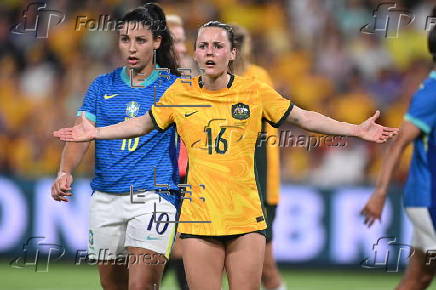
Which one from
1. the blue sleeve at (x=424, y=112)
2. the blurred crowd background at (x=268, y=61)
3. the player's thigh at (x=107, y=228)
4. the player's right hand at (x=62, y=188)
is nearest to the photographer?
the blue sleeve at (x=424, y=112)

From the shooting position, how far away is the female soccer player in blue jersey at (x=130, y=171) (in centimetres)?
631

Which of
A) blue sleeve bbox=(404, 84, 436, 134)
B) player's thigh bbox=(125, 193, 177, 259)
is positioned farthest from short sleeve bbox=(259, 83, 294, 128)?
player's thigh bbox=(125, 193, 177, 259)

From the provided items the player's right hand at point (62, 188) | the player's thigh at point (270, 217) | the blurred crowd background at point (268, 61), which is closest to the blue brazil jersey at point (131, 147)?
the player's right hand at point (62, 188)

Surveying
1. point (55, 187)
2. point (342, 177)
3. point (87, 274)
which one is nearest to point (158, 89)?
point (55, 187)

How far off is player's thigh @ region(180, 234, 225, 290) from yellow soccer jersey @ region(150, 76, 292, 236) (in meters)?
0.07

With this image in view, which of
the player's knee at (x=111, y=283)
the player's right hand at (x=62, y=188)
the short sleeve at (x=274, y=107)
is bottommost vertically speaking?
the player's knee at (x=111, y=283)

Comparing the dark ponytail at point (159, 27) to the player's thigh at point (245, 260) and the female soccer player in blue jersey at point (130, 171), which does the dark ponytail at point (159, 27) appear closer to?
the female soccer player in blue jersey at point (130, 171)

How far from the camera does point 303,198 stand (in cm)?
1162

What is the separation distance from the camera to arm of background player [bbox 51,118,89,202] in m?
6.27

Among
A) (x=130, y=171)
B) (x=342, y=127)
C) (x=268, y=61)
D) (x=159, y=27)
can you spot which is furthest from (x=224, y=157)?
(x=268, y=61)

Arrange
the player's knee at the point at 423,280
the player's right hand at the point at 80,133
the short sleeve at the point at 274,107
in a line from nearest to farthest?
the short sleeve at the point at 274,107
the player's right hand at the point at 80,133
the player's knee at the point at 423,280

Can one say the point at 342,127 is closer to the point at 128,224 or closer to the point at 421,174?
the point at 421,174

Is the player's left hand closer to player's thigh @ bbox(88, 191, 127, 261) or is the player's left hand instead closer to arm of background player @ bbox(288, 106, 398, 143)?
arm of background player @ bbox(288, 106, 398, 143)

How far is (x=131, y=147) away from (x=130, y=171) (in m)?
0.16
